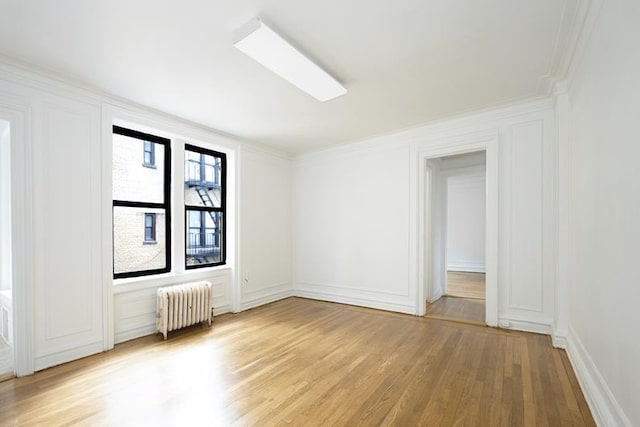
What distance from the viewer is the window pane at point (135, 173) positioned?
146 inches

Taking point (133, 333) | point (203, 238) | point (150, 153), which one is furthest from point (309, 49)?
point (133, 333)

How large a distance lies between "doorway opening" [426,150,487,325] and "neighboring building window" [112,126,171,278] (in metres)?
4.15

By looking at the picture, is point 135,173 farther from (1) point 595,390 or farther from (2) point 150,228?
(1) point 595,390

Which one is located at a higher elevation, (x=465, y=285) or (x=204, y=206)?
(x=204, y=206)

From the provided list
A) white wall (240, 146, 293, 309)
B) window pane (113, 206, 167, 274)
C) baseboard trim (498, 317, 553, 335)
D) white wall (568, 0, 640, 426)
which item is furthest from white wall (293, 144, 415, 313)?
window pane (113, 206, 167, 274)

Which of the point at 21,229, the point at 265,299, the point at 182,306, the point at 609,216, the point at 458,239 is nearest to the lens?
the point at 609,216

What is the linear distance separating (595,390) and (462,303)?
10.6 ft

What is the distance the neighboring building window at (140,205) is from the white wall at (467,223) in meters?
7.77

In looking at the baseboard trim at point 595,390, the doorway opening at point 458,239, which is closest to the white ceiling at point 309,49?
the doorway opening at point 458,239

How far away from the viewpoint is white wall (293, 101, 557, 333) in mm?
3613

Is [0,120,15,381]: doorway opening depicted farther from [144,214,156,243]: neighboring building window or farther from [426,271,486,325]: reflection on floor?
[426,271,486,325]: reflection on floor

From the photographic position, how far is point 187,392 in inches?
94.9

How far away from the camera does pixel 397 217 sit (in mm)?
4746

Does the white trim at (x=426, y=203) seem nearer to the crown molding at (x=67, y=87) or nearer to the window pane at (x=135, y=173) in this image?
the crown molding at (x=67, y=87)
